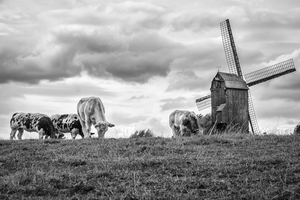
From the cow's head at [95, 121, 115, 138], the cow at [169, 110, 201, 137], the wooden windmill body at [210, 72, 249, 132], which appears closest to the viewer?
the cow's head at [95, 121, 115, 138]

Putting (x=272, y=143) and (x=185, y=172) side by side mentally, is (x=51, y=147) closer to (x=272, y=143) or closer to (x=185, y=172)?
(x=185, y=172)

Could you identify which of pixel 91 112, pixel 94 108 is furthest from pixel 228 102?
pixel 91 112

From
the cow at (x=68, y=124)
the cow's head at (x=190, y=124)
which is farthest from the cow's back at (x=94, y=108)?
the cow's head at (x=190, y=124)

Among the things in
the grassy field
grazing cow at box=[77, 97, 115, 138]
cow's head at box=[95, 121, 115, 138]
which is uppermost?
grazing cow at box=[77, 97, 115, 138]

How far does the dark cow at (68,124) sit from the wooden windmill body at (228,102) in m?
8.83

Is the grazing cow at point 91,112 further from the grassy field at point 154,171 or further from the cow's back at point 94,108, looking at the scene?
the grassy field at point 154,171

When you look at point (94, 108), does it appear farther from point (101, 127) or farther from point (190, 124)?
point (190, 124)

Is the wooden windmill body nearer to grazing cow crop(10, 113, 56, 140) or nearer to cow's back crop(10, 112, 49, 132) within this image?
grazing cow crop(10, 113, 56, 140)

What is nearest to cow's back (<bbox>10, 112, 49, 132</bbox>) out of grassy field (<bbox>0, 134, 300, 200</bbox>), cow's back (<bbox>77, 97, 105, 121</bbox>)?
cow's back (<bbox>77, 97, 105, 121</bbox>)

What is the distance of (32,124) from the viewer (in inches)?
952

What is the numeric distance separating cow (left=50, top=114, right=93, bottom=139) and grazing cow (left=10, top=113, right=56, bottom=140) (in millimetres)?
1793

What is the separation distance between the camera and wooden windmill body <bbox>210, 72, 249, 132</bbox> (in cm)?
2683

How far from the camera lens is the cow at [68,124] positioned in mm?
25594

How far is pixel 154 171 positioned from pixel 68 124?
1813cm
